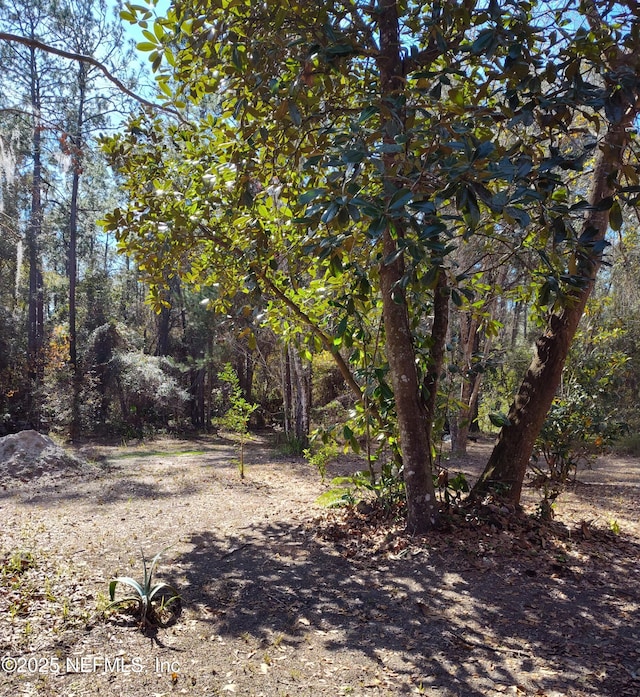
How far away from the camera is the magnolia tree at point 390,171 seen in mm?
2635

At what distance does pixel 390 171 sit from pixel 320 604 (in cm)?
264

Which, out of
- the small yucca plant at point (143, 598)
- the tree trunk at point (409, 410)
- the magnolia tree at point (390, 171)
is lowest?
the small yucca plant at point (143, 598)

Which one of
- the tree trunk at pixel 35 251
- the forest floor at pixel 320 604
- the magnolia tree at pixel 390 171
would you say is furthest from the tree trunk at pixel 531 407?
the tree trunk at pixel 35 251

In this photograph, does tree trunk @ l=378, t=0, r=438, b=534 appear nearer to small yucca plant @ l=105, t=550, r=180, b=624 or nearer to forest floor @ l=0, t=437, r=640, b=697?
forest floor @ l=0, t=437, r=640, b=697

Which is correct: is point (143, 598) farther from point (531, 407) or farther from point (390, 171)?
point (531, 407)

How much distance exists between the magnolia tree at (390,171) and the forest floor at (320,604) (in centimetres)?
69

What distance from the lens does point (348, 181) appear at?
268 centimetres

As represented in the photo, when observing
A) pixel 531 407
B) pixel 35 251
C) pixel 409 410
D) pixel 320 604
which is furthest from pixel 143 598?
pixel 35 251

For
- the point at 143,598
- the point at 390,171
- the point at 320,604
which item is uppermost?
the point at 390,171

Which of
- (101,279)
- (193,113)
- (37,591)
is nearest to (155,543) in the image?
(37,591)

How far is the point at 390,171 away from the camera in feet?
9.01

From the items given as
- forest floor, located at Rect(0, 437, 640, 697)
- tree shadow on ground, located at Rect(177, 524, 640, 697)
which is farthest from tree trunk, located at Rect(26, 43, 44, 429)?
tree shadow on ground, located at Rect(177, 524, 640, 697)

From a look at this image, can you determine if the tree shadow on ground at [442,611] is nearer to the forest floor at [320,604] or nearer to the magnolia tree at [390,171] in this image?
the forest floor at [320,604]

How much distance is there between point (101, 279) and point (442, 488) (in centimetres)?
1912
